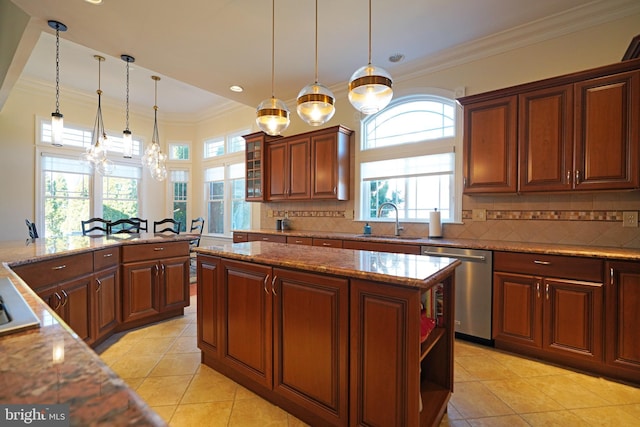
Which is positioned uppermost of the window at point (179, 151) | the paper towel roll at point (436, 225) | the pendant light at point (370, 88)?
the window at point (179, 151)

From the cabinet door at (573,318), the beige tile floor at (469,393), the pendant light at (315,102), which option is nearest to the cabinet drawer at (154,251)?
the beige tile floor at (469,393)

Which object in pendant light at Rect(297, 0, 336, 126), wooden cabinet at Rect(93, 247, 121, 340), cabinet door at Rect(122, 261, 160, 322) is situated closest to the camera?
pendant light at Rect(297, 0, 336, 126)

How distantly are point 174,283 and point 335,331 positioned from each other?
244cm

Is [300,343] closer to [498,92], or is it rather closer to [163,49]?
[498,92]

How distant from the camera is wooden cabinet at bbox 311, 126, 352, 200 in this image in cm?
400

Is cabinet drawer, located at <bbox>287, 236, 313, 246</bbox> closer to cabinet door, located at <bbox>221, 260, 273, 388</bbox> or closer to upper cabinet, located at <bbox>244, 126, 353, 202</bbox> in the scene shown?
upper cabinet, located at <bbox>244, 126, 353, 202</bbox>

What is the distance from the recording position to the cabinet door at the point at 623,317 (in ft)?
6.72

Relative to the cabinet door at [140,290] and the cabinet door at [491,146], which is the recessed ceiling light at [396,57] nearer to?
the cabinet door at [491,146]

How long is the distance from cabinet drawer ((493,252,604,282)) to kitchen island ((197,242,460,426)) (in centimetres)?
109

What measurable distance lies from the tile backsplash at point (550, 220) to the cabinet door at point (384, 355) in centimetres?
230

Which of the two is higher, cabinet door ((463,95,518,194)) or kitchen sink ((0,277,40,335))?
cabinet door ((463,95,518,194))

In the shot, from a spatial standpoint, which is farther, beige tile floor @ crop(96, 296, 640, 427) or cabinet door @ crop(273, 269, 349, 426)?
beige tile floor @ crop(96, 296, 640, 427)

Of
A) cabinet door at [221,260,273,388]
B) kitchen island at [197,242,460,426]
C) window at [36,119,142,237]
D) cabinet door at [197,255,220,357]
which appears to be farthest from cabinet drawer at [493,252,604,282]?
window at [36,119,142,237]

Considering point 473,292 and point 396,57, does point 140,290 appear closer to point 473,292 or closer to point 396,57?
point 473,292
